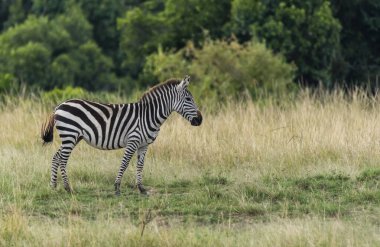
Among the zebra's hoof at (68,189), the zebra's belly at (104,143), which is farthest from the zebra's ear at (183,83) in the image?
the zebra's hoof at (68,189)

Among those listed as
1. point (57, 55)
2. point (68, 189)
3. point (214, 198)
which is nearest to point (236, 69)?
point (68, 189)

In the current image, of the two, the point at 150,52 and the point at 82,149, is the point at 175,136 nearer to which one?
the point at 82,149

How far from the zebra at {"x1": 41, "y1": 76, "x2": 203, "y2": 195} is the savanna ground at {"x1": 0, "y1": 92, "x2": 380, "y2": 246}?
45 centimetres

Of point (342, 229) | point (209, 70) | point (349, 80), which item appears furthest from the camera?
point (349, 80)

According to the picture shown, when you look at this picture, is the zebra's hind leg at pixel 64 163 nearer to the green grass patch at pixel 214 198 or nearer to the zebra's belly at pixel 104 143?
the green grass patch at pixel 214 198

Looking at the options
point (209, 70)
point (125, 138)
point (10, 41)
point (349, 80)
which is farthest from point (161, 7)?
point (125, 138)

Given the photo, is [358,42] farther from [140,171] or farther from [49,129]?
[49,129]

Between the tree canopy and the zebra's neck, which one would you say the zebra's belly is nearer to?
the zebra's neck

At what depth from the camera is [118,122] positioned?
10000 mm

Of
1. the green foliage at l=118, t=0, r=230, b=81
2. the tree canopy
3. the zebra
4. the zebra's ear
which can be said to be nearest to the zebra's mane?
the zebra

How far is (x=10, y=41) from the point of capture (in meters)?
33.8

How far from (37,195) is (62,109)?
3.52 ft

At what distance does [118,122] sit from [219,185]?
1410 millimetres

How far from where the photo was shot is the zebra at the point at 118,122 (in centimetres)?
988
